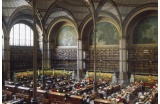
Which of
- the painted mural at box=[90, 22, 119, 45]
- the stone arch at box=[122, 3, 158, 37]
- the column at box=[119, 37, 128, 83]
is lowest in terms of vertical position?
the column at box=[119, 37, 128, 83]

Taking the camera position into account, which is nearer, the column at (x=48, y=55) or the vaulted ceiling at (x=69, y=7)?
the vaulted ceiling at (x=69, y=7)

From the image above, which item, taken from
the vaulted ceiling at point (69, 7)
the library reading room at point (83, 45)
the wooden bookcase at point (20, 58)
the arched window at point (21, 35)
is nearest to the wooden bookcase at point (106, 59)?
the library reading room at point (83, 45)

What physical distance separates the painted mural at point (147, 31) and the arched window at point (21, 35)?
1833 cm

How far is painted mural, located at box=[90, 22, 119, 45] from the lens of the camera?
97.7ft

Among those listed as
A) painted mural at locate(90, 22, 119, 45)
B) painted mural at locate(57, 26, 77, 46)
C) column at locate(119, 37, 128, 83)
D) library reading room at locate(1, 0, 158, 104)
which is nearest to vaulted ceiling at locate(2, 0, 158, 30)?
library reading room at locate(1, 0, 158, 104)

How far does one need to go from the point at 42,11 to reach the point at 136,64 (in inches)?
628

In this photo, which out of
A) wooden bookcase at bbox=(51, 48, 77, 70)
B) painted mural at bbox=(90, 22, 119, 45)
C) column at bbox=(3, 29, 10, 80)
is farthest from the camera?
wooden bookcase at bbox=(51, 48, 77, 70)

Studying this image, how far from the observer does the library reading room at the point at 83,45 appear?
24.9m

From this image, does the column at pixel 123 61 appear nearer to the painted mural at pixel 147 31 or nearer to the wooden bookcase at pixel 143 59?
the wooden bookcase at pixel 143 59

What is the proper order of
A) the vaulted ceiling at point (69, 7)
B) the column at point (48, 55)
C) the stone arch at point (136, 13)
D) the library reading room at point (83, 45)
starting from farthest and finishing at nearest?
1. the column at point (48, 55)
2. the library reading room at point (83, 45)
3. the vaulted ceiling at point (69, 7)
4. the stone arch at point (136, 13)

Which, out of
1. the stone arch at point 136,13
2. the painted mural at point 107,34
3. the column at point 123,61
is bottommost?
the column at point 123,61

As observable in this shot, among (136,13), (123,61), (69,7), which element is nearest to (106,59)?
(123,61)

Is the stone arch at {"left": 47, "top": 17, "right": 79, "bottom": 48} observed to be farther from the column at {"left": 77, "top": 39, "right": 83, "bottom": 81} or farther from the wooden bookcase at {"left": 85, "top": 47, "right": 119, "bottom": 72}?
the wooden bookcase at {"left": 85, "top": 47, "right": 119, "bottom": 72}

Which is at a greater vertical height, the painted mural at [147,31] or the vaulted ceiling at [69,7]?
the vaulted ceiling at [69,7]
